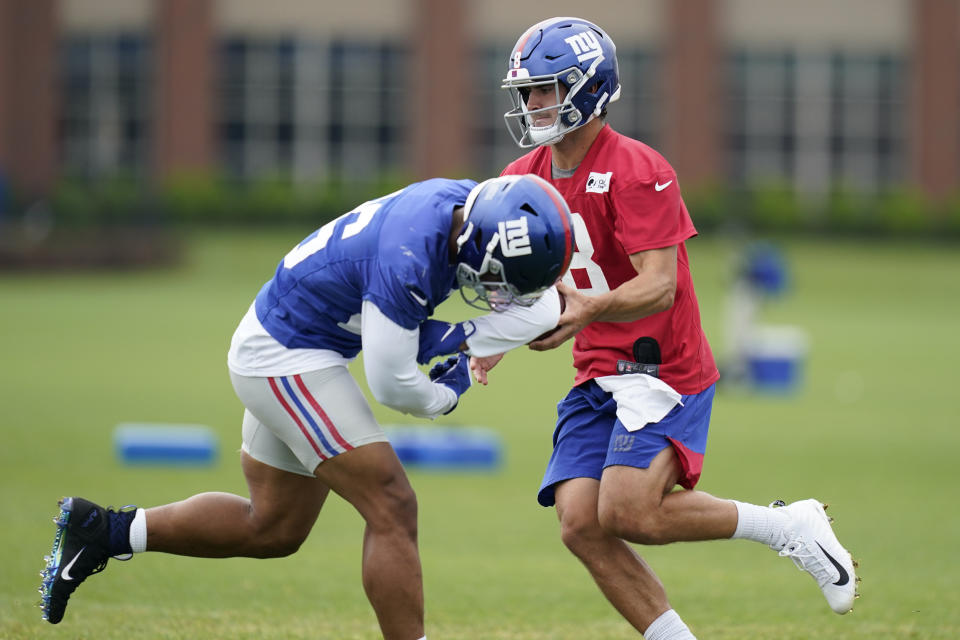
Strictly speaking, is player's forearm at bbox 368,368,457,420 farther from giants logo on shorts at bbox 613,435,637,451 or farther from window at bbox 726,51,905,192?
window at bbox 726,51,905,192

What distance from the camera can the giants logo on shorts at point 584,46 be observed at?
6094 mm

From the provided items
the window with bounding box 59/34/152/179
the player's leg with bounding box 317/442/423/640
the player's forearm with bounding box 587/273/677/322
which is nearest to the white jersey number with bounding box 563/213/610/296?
the player's forearm with bounding box 587/273/677/322

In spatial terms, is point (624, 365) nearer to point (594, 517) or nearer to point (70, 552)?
point (594, 517)

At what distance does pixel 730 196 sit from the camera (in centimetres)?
4809

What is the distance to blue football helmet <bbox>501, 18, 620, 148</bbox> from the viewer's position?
Answer: 6.05m

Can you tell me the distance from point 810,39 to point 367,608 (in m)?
46.7

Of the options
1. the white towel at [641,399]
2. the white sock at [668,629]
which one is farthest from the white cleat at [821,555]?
the white towel at [641,399]

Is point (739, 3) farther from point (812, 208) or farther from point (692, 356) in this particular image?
point (692, 356)

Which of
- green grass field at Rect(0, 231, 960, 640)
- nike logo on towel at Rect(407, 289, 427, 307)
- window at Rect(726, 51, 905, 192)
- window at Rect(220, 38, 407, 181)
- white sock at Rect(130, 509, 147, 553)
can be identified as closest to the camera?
nike logo on towel at Rect(407, 289, 427, 307)

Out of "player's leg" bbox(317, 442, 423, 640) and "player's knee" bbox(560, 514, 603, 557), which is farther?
"player's knee" bbox(560, 514, 603, 557)

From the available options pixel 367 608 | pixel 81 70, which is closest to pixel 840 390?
pixel 367 608

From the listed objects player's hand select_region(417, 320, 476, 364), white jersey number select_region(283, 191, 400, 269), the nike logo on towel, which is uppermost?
white jersey number select_region(283, 191, 400, 269)

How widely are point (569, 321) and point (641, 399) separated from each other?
61 cm

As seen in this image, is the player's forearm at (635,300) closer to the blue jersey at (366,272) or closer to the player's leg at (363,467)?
the blue jersey at (366,272)
